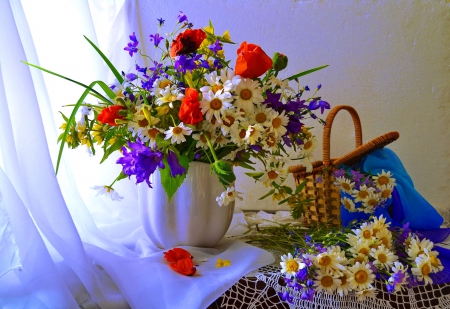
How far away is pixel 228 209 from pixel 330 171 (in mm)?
300

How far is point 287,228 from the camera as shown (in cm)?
100

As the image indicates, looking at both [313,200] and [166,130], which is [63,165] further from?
[313,200]

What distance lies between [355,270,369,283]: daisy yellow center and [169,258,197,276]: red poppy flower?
0.84 feet

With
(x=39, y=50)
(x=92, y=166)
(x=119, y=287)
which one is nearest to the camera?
(x=119, y=287)

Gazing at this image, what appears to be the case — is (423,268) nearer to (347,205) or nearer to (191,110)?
(347,205)

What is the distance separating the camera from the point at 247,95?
0.76 metres

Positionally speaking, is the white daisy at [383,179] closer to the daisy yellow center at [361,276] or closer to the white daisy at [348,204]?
the white daisy at [348,204]

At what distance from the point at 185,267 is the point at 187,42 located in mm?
375

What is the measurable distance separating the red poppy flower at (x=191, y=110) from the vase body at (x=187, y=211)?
13 cm

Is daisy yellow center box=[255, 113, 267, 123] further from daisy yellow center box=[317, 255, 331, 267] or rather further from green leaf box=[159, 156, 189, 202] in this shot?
daisy yellow center box=[317, 255, 331, 267]

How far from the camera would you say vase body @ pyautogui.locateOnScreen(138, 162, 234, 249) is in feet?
2.76

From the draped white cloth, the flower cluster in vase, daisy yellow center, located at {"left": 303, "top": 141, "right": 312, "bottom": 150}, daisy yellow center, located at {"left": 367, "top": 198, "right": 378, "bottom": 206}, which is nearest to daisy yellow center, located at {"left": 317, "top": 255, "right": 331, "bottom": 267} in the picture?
the flower cluster in vase

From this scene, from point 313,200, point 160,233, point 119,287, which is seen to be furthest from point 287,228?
point 119,287

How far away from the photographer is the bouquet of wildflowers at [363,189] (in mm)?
984
